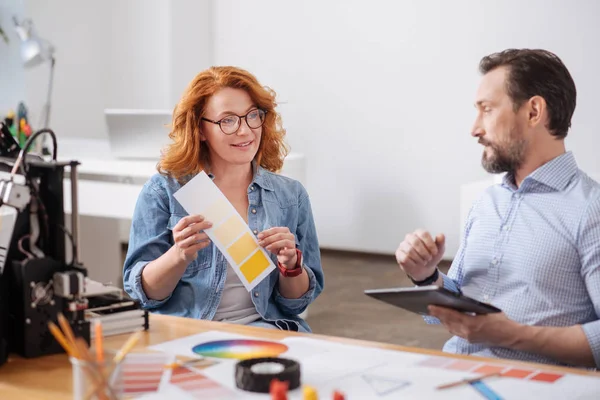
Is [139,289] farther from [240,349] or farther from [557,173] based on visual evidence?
[557,173]

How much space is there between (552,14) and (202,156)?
12.7 feet

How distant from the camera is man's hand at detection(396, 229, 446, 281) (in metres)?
1.92

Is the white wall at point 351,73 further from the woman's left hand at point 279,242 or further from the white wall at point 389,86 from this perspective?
the woman's left hand at point 279,242

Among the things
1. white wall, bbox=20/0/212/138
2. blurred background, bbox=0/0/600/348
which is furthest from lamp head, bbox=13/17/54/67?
white wall, bbox=20/0/212/138

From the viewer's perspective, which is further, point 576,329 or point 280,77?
point 280,77

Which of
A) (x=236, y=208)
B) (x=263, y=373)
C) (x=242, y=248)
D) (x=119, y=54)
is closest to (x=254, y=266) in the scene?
(x=242, y=248)

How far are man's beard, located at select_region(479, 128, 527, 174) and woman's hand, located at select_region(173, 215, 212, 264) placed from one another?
27.9 inches

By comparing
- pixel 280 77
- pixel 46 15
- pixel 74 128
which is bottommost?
pixel 74 128

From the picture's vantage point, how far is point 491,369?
Result: 1454 millimetres

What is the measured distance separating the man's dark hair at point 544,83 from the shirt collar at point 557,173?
9 cm

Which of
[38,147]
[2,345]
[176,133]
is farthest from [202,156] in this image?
[38,147]

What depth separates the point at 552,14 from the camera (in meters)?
5.51

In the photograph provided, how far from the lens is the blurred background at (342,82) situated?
217 inches

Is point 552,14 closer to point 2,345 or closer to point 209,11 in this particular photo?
point 209,11
